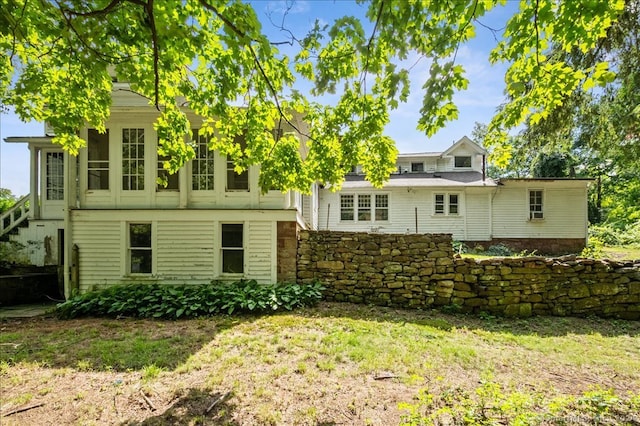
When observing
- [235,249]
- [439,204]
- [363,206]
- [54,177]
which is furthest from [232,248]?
[439,204]

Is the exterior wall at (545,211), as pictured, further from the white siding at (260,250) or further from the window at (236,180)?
the window at (236,180)

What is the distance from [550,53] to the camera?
6641mm

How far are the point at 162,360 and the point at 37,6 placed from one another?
16.4 feet

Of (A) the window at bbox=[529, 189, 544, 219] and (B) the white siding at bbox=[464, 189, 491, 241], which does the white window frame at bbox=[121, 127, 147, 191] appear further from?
(A) the window at bbox=[529, 189, 544, 219]

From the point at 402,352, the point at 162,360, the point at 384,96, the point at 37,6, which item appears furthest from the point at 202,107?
the point at 402,352

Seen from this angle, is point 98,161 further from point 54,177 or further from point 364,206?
point 364,206

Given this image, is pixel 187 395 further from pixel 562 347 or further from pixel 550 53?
pixel 550 53

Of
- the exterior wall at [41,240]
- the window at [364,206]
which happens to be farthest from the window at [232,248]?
the window at [364,206]

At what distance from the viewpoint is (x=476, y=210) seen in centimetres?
1466

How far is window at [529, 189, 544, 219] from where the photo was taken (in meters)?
14.6

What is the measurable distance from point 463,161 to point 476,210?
4.21 metres

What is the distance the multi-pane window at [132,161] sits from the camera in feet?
26.3

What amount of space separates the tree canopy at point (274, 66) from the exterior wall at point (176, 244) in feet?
8.93

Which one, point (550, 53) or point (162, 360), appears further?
point (550, 53)
